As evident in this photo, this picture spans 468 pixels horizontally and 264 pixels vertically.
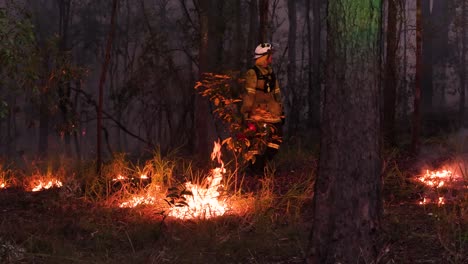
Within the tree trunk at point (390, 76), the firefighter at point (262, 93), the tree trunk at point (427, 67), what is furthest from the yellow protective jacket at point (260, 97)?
the tree trunk at point (427, 67)

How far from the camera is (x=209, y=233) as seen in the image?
651 cm

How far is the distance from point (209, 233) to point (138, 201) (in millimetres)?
1950

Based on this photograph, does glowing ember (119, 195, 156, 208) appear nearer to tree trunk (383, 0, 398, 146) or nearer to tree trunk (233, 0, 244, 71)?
tree trunk (383, 0, 398, 146)

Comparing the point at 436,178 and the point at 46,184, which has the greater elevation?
the point at 436,178

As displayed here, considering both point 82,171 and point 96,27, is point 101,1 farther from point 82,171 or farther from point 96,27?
point 82,171

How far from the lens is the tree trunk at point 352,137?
15.8ft

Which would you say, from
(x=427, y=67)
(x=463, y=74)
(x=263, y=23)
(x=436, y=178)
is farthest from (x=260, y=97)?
(x=463, y=74)

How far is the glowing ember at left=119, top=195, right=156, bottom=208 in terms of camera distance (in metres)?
8.04

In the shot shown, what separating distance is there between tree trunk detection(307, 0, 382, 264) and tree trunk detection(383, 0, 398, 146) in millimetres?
8991

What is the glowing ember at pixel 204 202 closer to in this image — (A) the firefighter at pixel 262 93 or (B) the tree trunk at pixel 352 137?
(A) the firefighter at pixel 262 93

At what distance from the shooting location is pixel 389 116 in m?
14.4

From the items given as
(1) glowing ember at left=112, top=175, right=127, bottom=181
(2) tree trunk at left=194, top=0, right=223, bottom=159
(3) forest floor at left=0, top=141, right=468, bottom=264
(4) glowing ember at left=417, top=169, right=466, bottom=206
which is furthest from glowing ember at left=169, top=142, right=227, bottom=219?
(2) tree trunk at left=194, top=0, right=223, bottom=159

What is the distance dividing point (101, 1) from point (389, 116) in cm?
2724

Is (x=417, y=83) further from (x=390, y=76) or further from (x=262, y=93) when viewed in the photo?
(x=262, y=93)
